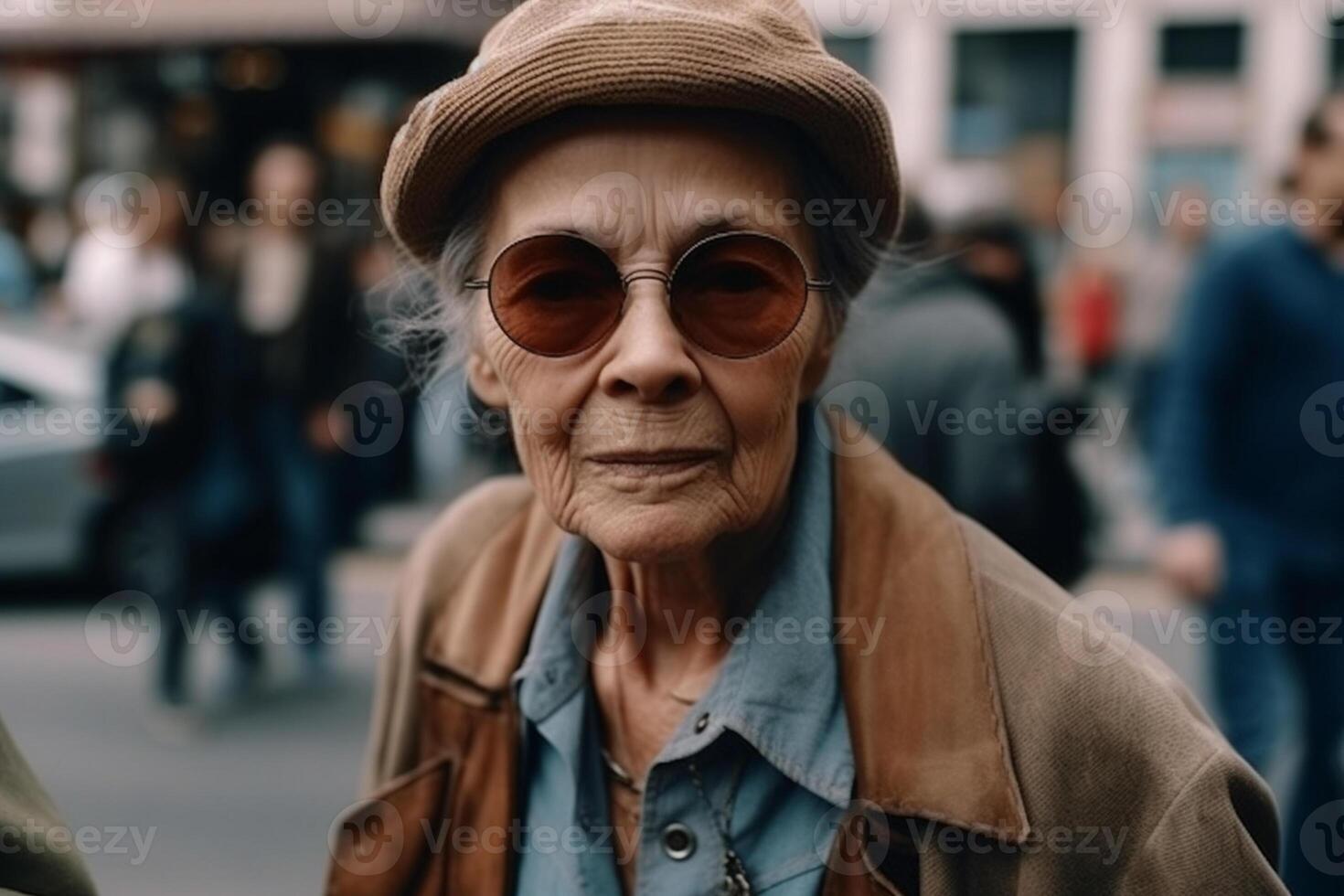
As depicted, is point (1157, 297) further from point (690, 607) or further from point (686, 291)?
point (686, 291)

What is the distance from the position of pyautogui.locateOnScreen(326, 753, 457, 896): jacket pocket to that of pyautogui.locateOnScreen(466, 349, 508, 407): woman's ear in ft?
1.35

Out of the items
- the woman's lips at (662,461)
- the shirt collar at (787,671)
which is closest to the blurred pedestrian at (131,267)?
the shirt collar at (787,671)

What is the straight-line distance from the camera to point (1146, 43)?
63.0 ft

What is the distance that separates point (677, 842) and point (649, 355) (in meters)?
0.51

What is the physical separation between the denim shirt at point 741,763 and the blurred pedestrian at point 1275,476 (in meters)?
2.71

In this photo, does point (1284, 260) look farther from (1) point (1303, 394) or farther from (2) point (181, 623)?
(2) point (181, 623)

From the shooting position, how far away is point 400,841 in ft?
6.88

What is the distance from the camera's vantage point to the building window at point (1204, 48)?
18.9 metres

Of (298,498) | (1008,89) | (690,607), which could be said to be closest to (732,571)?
(690,607)

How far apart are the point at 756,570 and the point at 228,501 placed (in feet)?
18.4

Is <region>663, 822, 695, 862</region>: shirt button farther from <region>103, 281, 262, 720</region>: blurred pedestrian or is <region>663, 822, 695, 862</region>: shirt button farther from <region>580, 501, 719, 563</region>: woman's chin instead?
<region>103, 281, 262, 720</region>: blurred pedestrian

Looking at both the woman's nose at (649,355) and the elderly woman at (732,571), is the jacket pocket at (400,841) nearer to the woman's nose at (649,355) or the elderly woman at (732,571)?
the elderly woman at (732,571)

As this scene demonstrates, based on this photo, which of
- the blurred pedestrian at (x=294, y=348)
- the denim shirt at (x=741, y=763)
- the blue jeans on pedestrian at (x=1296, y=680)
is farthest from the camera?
the blurred pedestrian at (x=294, y=348)

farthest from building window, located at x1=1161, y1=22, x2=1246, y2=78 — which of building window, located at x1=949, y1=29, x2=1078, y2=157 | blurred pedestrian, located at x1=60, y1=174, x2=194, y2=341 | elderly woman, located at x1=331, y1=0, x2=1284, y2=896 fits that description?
elderly woman, located at x1=331, y1=0, x2=1284, y2=896
